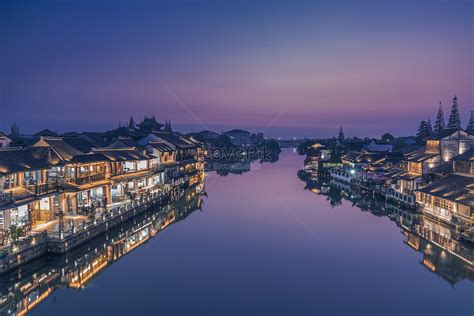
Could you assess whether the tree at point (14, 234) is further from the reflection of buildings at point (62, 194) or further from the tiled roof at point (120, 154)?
the tiled roof at point (120, 154)

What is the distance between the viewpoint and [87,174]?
34.4 m

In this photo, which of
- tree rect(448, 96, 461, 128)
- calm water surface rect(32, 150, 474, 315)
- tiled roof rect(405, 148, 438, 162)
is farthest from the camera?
tree rect(448, 96, 461, 128)

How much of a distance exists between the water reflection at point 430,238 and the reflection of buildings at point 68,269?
2118 centimetres

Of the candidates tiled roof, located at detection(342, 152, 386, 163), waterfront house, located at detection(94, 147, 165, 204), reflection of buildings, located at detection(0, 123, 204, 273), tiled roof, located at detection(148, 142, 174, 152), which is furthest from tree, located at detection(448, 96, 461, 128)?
reflection of buildings, located at detection(0, 123, 204, 273)

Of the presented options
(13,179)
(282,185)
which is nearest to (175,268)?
(13,179)

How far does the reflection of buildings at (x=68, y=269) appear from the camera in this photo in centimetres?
1870

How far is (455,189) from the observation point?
108 feet

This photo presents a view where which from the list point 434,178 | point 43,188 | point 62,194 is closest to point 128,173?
point 62,194

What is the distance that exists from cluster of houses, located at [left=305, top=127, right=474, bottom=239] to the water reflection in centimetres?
104

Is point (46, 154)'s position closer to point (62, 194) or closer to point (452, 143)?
point (62, 194)

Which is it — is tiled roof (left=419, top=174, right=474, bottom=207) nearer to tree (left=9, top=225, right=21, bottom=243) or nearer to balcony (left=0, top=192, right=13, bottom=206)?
tree (left=9, top=225, right=21, bottom=243)

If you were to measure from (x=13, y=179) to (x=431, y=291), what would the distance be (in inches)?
1078

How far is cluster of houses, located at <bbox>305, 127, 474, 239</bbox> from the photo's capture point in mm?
31656

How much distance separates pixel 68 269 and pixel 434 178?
37.7 m
